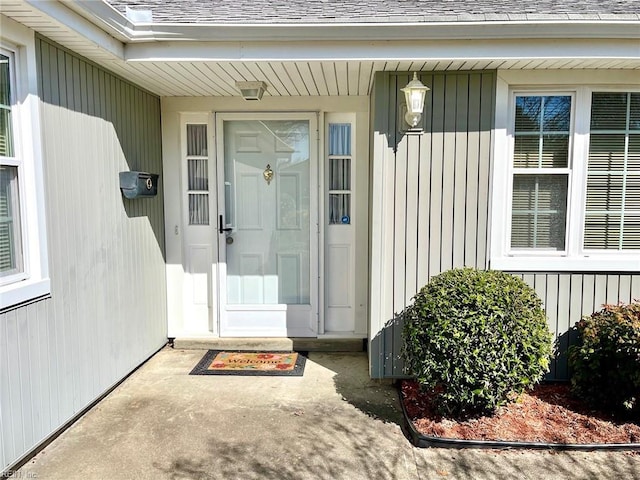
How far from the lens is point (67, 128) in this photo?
307 cm

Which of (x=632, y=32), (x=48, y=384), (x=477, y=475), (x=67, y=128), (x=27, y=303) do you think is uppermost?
(x=632, y=32)

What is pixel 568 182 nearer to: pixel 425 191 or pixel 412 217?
pixel 425 191

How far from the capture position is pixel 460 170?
3607mm

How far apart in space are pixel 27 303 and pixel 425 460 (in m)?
2.55

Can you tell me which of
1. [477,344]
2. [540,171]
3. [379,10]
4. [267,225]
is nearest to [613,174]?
[540,171]

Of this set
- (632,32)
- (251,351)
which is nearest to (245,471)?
(251,351)

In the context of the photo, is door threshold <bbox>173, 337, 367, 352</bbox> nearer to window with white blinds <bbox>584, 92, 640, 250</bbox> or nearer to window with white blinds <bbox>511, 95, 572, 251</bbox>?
window with white blinds <bbox>511, 95, 572, 251</bbox>

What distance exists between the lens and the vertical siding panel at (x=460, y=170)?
11.6 ft

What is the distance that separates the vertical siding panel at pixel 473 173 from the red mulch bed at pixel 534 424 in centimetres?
112

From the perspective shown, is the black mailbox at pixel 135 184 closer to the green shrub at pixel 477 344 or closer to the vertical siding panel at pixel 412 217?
the vertical siding panel at pixel 412 217

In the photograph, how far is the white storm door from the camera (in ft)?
15.1

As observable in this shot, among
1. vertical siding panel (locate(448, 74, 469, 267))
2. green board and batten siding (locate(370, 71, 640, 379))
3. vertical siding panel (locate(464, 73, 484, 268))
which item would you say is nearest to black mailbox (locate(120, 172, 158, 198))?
green board and batten siding (locate(370, 71, 640, 379))

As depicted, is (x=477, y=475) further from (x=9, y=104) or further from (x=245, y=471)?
(x=9, y=104)

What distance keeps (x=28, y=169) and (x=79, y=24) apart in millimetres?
927
